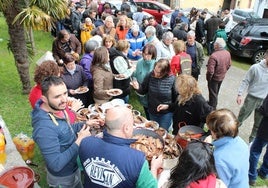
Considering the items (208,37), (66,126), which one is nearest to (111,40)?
(66,126)

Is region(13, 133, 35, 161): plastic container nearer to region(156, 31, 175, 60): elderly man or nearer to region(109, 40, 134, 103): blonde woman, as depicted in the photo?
region(109, 40, 134, 103): blonde woman

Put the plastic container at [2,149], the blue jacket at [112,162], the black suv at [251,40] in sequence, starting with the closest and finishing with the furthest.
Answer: the blue jacket at [112,162] < the plastic container at [2,149] < the black suv at [251,40]

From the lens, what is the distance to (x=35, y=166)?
16.1ft

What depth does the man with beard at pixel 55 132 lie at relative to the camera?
2.75m

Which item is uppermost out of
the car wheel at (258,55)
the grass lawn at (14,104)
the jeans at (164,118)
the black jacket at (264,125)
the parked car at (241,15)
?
the black jacket at (264,125)

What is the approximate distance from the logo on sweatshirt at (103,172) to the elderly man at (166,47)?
16.8 feet

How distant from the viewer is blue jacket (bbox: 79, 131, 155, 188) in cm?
234

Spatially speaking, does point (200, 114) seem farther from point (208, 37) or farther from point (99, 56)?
point (208, 37)

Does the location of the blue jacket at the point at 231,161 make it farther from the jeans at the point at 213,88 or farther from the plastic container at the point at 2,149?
the jeans at the point at 213,88

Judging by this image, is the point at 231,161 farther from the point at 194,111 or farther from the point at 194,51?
the point at 194,51

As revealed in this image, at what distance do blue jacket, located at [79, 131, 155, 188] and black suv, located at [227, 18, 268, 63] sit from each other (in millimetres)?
10759

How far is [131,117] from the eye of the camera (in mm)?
2537

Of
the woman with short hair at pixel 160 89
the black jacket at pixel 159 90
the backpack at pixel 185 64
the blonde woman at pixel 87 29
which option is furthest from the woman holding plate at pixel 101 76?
the blonde woman at pixel 87 29

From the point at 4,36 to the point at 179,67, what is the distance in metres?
9.22
